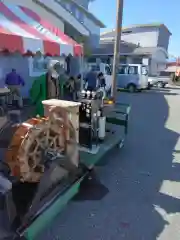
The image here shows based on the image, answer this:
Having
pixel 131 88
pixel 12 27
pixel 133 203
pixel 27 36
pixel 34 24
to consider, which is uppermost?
pixel 34 24

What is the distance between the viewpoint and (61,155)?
323cm

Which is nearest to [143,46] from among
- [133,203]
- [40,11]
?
[40,11]

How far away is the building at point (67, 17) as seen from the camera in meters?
11.5

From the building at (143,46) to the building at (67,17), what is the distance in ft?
A: 23.0

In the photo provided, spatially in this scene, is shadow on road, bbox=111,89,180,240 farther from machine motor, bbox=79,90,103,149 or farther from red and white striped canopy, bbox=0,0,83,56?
red and white striped canopy, bbox=0,0,83,56

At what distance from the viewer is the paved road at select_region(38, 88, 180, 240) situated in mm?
3129

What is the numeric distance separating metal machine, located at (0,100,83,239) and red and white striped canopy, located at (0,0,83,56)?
1.79m

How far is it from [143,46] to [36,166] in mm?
37893

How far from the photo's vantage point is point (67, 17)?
44.5 ft

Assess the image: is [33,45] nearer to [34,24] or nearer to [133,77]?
[34,24]

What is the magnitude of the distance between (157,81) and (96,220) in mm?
21393

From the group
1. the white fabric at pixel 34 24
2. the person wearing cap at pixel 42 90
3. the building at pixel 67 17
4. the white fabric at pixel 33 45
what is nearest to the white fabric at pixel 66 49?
the white fabric at pixel 34 24

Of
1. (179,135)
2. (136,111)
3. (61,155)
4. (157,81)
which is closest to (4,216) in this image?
(61,155)

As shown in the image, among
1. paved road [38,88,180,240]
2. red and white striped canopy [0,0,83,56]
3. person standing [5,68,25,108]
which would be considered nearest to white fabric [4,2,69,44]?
red and white striped canopy [0,0,83,56]
